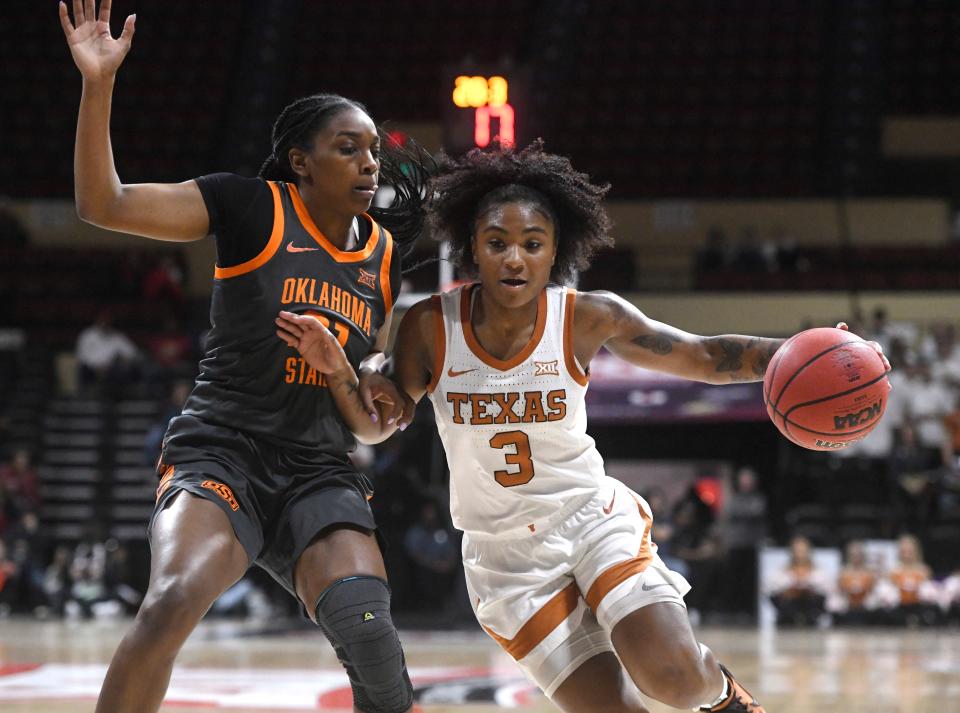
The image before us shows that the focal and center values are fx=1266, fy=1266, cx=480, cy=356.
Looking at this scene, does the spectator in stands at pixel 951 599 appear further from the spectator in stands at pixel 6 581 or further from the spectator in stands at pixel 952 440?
the spectator in stands at pixel 6 581

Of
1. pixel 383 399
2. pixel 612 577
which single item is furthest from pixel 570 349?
pixel 612 577

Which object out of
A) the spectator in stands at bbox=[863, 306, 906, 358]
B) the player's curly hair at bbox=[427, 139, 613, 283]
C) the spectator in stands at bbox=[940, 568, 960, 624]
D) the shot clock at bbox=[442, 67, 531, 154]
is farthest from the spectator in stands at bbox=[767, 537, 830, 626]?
the player's curly hair at bbox=[427, 139, 613, 283]

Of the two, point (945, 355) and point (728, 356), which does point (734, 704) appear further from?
point (945, 355)

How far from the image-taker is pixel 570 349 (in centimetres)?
402

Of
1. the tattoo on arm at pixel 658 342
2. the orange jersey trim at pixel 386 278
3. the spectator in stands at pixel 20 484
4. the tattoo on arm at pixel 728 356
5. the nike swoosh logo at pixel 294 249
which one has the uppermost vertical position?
the nike swoosh logo at pixel 294 249

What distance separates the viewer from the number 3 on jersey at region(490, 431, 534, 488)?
12.9ft

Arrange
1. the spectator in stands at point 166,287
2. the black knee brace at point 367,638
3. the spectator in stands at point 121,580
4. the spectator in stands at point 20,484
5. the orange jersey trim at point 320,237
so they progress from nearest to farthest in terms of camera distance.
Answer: the black knee brace at point 367,638
the orange jersey trim at point 320,237
the spectator in stands at point 121,580
the spectator in stands at point 20,484
the spectator in stands at point 166,287

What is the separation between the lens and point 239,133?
17.6m

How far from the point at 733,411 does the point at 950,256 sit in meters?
4.39

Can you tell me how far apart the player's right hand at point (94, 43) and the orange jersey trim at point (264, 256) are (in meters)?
0.67

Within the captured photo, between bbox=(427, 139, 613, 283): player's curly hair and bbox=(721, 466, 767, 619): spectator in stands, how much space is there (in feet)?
25.7

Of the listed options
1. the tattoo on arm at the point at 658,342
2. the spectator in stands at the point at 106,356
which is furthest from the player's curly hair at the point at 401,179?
the spectator in stands at the point at 106,356

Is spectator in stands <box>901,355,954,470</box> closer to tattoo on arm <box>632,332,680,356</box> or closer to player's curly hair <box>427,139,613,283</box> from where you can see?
player's curly hair <box>427,139,613,283</box>

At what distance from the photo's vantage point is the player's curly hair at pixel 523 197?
4188mm
